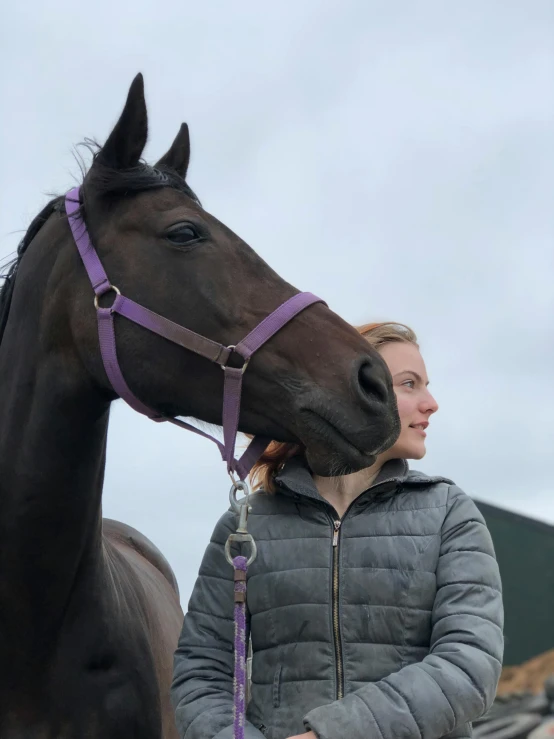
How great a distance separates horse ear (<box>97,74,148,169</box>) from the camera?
260 cm

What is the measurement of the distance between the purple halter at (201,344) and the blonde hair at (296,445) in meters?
0.10

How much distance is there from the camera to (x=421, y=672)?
1.90 m

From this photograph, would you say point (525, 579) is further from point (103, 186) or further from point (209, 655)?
point (103, 186)

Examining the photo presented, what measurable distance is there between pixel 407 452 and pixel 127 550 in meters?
2.25

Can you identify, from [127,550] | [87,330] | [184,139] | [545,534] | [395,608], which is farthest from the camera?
[545,534]

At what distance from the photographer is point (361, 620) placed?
2.11 metres

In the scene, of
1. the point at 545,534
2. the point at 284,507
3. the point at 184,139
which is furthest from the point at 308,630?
the point at 545,534

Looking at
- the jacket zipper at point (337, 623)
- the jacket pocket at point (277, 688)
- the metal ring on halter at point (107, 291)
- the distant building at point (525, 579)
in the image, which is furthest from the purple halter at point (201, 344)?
the distant building at point (525, 579)

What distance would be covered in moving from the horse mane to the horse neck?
254 millimetres

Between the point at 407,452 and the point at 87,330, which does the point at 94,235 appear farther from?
the point at 407,452

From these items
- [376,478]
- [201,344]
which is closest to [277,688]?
[376,478]

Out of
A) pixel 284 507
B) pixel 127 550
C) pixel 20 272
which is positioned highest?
pixel 20 272

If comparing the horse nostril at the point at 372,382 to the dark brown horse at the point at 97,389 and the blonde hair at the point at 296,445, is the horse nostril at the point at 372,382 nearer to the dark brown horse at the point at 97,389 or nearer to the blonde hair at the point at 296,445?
the dark brown horse at the point at 97,389

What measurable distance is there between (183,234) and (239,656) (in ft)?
3.76
